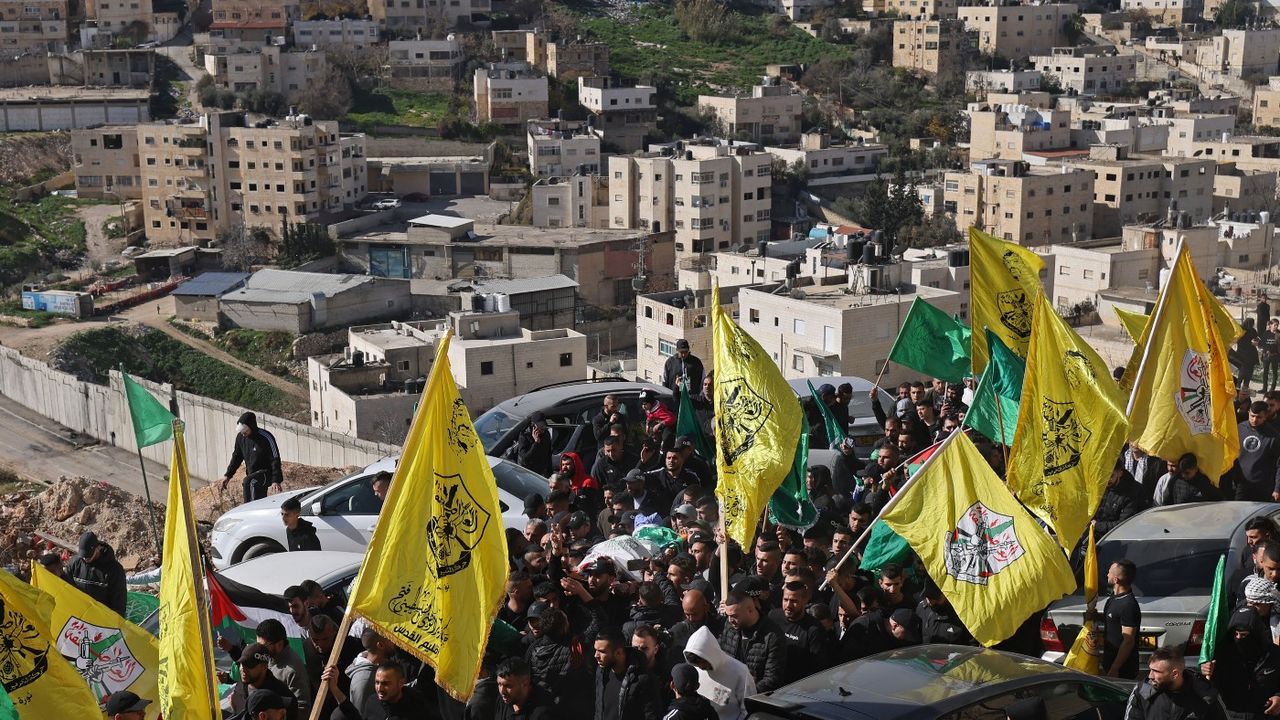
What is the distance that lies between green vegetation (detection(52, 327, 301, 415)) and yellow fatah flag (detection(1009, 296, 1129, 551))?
126 ft

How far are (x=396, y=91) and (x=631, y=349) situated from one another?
35302 millimetres

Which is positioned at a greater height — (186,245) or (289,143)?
(289,143)

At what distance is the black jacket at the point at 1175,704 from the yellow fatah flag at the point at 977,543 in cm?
119

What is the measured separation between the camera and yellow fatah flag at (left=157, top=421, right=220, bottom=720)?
762 centimetres

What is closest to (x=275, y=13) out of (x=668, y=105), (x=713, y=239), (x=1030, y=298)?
(x=668, y=105)

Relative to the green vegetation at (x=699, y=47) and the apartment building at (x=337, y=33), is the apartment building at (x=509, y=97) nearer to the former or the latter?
the green vegetation at (x=699, y=47)

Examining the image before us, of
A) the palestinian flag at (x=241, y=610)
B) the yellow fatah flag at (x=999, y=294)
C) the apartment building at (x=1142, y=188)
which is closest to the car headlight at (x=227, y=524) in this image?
the palestinian flag at (x=241, y=610)

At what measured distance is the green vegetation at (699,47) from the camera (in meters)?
91.4

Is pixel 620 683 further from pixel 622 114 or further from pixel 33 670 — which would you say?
pixel 622 114

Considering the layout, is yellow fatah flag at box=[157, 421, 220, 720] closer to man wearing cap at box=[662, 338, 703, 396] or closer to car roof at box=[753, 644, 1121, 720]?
car roof at box=[753, 644, 1121, 720]

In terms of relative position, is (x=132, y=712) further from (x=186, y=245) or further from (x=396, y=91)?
(x=396, y=91)

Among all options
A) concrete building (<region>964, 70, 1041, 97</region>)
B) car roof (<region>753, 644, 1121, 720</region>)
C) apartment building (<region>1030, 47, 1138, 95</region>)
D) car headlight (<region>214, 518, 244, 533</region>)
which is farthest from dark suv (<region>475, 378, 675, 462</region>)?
apartment building (<region>1030, 47, 1138, 95</region>)

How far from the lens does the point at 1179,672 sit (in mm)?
7191

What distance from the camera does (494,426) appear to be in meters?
14.9
